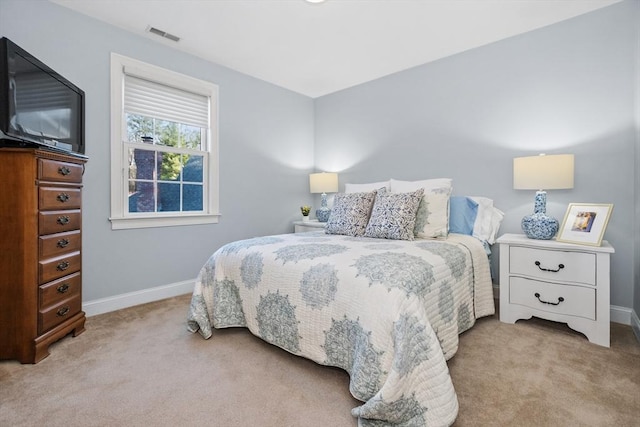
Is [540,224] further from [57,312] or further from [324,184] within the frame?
[57,312]

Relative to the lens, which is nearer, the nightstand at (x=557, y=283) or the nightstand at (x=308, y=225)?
the nightstand at (x=557, y=283)

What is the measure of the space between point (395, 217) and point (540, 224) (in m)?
1.04

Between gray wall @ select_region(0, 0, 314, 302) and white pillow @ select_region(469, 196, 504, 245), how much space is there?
89.5 inches

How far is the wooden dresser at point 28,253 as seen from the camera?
5.73ft

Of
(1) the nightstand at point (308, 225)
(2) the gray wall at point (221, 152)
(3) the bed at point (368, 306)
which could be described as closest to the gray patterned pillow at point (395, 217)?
(3) the bed at point (368, 306)

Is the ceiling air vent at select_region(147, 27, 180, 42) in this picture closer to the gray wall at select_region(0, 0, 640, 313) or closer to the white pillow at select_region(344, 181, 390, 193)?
the gray wall at select_region(0, 0, 640, 313)

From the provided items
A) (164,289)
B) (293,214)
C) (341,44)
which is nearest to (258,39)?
(341,44)

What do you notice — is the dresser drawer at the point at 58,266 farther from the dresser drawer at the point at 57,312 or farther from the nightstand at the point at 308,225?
the nightstand at the point at 308,225

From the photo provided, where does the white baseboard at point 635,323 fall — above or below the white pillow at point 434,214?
below

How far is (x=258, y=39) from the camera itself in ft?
9.36

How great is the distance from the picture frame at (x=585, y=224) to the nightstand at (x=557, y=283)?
0.27 ft

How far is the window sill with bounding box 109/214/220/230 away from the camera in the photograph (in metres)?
2.69

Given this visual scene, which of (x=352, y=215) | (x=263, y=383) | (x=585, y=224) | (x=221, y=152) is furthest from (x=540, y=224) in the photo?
(x=221, y=152)

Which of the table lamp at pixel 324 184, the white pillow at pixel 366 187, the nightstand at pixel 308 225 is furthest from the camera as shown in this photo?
the table lamp at pixel 324 184
